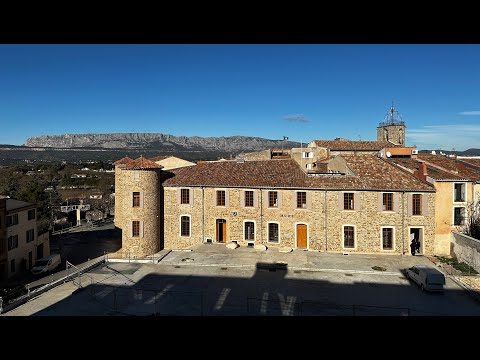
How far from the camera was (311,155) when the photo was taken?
35.4 m

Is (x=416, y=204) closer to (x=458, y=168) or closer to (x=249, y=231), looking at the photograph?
(x=458, y=168)

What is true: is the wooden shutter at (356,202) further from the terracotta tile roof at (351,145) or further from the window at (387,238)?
the terracotta tile roof at (351,145)

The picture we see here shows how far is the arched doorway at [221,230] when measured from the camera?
24.1 metres

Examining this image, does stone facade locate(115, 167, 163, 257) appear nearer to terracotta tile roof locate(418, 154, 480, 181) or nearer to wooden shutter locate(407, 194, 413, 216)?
wooden shutter locate(407, 194, 413, 216)

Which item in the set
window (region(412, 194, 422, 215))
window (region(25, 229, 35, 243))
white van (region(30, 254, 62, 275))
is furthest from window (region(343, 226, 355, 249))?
window (region(25, 229, 35, 243))

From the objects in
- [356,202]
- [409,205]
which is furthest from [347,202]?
[409,205]

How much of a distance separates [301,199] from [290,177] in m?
1.69

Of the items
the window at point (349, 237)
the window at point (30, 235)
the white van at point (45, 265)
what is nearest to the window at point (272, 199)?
the window at point (349, 237)

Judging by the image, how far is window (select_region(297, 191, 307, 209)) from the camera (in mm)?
22594
